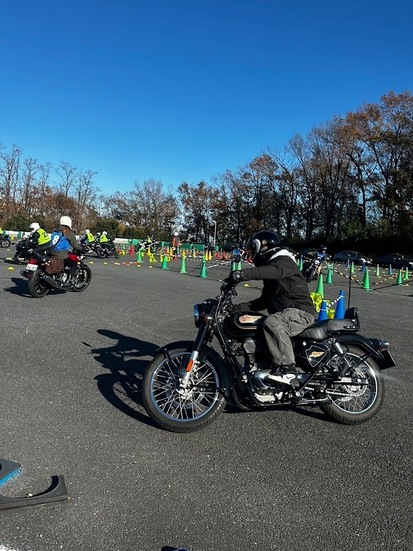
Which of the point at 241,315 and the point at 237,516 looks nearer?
the point at 237,516

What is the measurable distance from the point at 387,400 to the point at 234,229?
73.2 m

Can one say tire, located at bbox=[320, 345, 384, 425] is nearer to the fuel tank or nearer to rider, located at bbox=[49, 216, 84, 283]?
the fuel tank

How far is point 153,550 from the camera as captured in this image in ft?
8.00

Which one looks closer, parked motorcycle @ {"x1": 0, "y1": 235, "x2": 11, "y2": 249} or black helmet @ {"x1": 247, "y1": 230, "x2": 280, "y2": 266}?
black helmet @ {"x1": 247, "y1": 230, "x2": 280, "y2": 266}

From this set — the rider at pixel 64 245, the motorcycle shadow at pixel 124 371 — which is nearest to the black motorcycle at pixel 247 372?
the motorcycle shadow at pixel 124 371

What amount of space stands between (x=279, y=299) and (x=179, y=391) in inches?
48.5

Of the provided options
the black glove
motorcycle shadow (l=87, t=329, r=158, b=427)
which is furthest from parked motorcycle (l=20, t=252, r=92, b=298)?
the black glove

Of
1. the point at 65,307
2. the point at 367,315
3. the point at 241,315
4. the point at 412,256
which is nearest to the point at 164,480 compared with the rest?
the point at 241,315

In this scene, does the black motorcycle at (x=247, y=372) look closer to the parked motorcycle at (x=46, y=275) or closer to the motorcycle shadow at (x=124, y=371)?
the motorcycle shadow at (x=124, y=371)

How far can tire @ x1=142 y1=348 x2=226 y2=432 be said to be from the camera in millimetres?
3768

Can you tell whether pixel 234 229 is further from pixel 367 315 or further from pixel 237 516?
pixel 237 516

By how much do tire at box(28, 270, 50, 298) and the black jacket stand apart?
23.4ft

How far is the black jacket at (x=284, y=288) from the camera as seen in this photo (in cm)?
404

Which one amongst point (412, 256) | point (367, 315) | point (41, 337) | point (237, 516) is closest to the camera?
point (237, 516)
